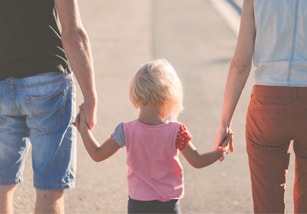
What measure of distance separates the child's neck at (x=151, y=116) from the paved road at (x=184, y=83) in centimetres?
206

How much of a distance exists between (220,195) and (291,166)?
1076mm

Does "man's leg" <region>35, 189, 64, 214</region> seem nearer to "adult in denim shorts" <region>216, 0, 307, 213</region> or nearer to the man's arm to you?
the man's arm

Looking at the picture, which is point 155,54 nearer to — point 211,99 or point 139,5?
point 211,99

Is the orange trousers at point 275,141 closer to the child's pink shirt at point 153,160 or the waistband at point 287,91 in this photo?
the waistband at point 287,91

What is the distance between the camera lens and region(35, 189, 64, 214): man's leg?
3934 mm

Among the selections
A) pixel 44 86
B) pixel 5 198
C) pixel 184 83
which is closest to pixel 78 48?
pixel 44 86

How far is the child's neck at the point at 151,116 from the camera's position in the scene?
3.80 meters

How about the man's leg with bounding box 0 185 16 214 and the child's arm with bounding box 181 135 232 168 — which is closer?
the child's arm with bounding box 181 135 232 168

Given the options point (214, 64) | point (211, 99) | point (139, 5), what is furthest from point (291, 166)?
point (139, 5)

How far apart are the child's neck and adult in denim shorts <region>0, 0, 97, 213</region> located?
0.29 metres

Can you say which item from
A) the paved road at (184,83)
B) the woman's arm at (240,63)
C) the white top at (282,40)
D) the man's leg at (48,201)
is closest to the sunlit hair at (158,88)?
the woman's arm at (240,63)

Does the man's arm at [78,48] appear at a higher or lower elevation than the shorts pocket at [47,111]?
higher

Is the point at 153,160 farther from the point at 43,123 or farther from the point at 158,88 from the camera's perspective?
the point at 43,123

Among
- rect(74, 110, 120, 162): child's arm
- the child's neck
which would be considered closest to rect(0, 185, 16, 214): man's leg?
rect(74, 110, 120, 162): child's arm
